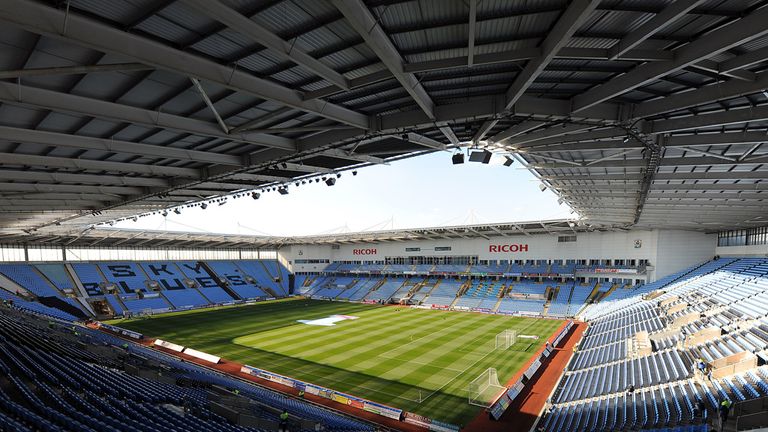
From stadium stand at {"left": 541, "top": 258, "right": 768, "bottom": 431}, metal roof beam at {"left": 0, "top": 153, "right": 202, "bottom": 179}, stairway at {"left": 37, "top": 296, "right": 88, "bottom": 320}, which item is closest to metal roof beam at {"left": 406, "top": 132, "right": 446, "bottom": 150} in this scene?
metal roof beam at {"left": 0, "top": 153, "right": 202, "bottom": 179}

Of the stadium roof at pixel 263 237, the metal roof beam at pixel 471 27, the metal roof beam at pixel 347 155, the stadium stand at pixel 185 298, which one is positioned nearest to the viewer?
the metal roof beam at pixel 471 27

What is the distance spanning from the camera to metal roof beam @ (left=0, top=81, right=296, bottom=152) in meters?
7.92

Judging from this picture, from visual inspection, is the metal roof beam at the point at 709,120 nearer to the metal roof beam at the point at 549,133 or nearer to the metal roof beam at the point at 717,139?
the metal roof beam at the point at 717,139

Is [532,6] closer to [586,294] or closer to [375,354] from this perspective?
[375,354]

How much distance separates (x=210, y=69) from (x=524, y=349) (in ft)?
101

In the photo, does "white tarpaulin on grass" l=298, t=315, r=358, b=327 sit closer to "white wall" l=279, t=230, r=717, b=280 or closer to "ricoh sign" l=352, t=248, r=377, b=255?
"white wall" l=279, t=230, r=717, b=280

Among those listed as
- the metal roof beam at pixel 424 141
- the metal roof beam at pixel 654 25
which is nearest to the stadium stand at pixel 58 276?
the metal roof beam at pixel 424 141

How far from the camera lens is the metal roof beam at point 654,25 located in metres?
5.24

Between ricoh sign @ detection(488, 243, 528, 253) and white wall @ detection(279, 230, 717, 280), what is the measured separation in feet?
0.98

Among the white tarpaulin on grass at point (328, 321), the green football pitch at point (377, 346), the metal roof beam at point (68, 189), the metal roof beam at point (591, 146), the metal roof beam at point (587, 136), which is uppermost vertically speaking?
the metal roof beam at point (587, 136)

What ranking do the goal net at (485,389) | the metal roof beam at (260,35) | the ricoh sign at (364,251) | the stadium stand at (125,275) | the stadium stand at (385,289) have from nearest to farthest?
the metal roof beam at (260,35) < the goal net at (485,389) < the stadium stand at (125,275) < the stadium stand at (385,289) < the ricoh sign at (364,251)

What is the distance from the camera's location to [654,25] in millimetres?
5781

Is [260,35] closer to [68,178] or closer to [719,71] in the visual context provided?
[719,71]

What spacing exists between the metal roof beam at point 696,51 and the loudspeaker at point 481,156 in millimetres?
4655
